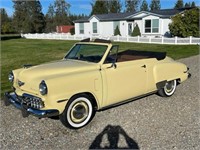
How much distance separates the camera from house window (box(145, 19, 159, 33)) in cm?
2953

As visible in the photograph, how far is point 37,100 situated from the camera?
4219 mm

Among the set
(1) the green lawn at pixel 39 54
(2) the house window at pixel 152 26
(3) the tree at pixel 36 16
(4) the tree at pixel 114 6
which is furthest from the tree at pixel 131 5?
(1) the green lawn at pixel 39 54

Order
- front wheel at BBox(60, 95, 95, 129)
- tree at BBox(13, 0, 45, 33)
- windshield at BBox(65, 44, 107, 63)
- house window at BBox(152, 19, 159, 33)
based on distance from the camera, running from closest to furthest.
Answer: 1. front wheel at BBox(60, 95, 95, 129)
2. windshield at BBox(65, 44, 107, 63)
3. house window at BBox(152, 19, 159, 33)
4. tree at BBox(13, 0, 45, 33)

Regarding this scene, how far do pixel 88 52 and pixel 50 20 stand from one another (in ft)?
220

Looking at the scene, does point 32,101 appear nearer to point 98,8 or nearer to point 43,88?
point 43,88

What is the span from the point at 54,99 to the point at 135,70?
6.67 feet

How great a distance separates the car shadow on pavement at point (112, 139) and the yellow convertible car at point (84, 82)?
51cm

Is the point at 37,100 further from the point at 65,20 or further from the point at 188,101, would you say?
the point at 65,20

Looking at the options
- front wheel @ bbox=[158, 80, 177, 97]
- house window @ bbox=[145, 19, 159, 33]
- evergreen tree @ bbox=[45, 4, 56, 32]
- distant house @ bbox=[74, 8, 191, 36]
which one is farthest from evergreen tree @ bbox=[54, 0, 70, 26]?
front wheel @ bbox=[158, 80, 177, 97]

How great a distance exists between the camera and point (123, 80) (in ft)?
16.6

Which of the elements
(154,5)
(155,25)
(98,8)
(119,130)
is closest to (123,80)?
(119,130)

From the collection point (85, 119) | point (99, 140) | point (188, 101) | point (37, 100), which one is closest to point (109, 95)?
point (85, 119)

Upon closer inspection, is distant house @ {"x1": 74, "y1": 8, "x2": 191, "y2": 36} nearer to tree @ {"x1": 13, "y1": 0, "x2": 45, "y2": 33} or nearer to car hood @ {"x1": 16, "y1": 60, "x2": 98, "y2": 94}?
tree @ {"x1": 13, "y1": 0, "x2": 45, "y2": 33}

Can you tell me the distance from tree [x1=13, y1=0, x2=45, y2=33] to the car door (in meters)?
57.0
